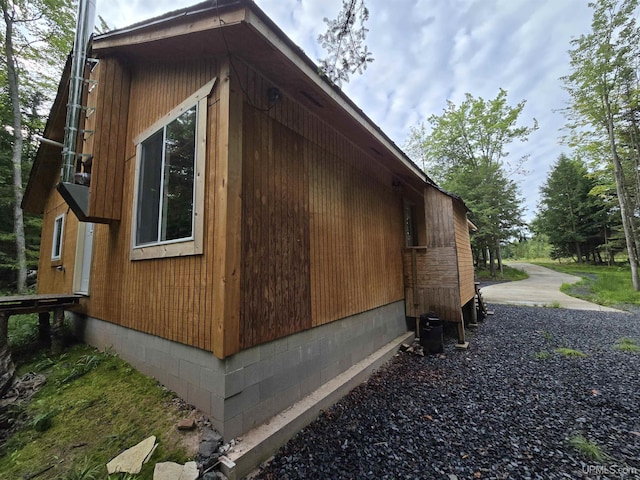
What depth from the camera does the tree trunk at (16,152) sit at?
351 inches

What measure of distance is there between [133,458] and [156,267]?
182 centimetres

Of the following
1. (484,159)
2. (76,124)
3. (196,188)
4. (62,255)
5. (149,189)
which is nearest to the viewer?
(196,188)

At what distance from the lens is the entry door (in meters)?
Result: 4.70

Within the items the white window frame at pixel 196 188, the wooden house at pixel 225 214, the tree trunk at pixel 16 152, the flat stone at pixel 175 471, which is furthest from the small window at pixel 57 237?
the flat stone at pixel 175 471

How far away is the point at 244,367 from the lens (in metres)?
2.42

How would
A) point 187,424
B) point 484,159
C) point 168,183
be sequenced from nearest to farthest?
point 187,424, point 168,183, point 484,159

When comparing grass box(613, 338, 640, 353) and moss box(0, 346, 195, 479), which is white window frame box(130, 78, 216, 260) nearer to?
moss box(0, 346, 195, 479)

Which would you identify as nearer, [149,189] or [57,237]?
[149,189]

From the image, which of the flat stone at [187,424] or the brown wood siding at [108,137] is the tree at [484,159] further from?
the flat stone at [187,424]

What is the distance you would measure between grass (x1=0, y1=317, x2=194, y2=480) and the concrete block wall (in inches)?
8.4

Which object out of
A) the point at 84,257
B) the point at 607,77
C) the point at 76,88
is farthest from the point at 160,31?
the point at 607,77

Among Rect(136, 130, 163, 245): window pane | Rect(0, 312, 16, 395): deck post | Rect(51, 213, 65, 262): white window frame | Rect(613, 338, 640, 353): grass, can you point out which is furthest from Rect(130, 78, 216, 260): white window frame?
Rect(613, 338, 640, 353): grass

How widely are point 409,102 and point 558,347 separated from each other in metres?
6.93

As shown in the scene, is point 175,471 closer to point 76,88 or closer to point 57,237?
point 76,88
